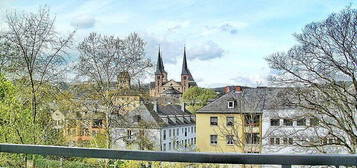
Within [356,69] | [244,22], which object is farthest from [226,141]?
[356,69]

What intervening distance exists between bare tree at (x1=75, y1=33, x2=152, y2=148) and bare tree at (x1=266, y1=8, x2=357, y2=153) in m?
3.57

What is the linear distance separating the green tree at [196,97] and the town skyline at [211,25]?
95 centimetres

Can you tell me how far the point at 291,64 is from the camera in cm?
873

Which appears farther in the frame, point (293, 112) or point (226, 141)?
point (226, 141)

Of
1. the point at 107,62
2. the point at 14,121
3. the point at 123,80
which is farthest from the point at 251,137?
the point at 14,121

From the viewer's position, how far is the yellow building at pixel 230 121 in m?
12.3

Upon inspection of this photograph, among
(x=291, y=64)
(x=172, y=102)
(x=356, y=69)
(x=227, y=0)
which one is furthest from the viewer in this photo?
(x=172, y=102)

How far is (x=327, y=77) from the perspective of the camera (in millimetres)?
8266

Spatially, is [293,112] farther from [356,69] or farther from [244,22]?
[244,22]

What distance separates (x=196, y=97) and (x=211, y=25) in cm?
433

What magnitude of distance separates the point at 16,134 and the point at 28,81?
140 centimetres

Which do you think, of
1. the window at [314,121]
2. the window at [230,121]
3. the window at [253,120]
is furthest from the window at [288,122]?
the window at [230,121]

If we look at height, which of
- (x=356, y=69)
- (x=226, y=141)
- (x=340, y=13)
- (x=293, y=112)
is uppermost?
(x=340, y=13)

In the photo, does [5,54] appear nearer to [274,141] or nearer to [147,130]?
[147,130]
